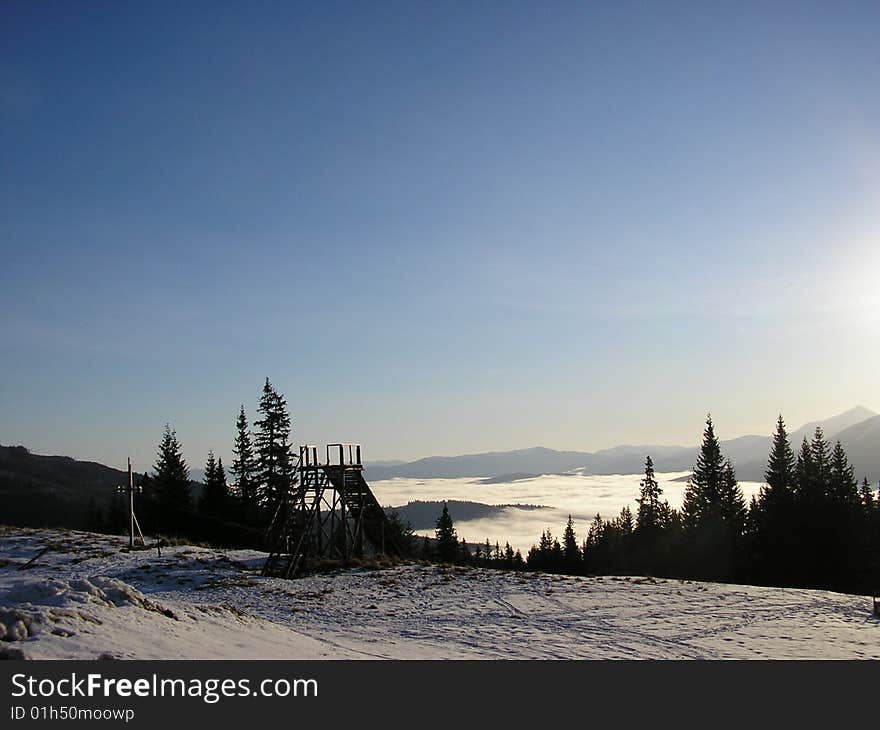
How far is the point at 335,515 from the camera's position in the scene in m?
31.3

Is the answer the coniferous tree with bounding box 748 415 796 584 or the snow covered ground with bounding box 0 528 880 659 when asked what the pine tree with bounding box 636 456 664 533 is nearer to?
the coniferous tree with bounding box 748 415 796 584

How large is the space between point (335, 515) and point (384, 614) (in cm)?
1323

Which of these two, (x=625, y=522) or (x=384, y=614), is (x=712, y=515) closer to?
(x=625, y=522)

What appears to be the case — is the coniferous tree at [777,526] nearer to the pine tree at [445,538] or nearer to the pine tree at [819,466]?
the pine tree at [819,466]

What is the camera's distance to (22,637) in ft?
30.5

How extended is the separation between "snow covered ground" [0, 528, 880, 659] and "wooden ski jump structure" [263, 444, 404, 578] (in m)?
2.30

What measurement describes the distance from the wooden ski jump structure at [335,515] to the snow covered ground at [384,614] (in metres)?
2.30

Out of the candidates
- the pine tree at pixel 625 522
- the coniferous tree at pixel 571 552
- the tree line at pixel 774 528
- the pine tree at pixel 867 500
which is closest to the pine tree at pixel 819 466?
the tree line at pixel 774 528

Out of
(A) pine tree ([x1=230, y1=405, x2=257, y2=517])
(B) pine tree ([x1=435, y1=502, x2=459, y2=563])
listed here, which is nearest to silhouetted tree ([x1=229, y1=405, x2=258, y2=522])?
(A) pine tree ([x1=230, y1=405, x2=257, y2=517])

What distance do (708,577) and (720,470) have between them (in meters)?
13.1

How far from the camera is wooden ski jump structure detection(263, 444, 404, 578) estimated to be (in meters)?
29.1
